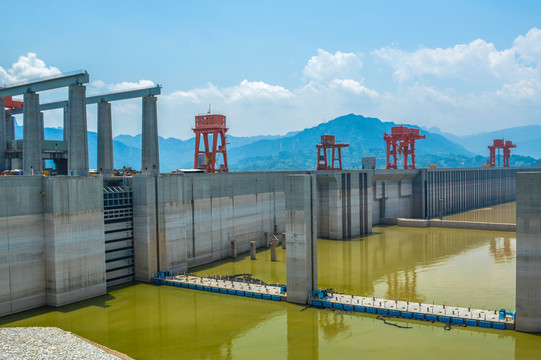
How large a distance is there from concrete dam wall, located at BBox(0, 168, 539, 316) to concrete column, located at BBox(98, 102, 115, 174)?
1236 cm

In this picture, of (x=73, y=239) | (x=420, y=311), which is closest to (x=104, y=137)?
(x=73, y=239)

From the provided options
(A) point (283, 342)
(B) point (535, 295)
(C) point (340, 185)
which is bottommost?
(A) point (283, 342)

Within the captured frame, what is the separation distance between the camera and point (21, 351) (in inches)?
887

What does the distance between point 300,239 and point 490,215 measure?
73.4 m

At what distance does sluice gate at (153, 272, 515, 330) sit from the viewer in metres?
26.9

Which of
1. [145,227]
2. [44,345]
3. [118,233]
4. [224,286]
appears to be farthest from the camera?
[145,227]

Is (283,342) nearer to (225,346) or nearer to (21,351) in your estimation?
(225,346)

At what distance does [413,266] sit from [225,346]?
2503 centimetres

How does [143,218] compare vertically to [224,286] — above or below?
above

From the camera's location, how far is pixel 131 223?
39.2m

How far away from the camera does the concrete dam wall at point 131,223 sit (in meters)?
30.6

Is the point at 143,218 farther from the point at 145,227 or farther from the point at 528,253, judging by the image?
the point at 528,253

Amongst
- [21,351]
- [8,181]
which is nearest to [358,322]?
[21,351]

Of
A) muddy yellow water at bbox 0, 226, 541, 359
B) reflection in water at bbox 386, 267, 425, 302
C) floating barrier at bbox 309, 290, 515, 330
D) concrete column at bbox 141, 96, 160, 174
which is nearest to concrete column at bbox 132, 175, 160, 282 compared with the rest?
muddy yellow water at bbox 0, 226, 541, 359
